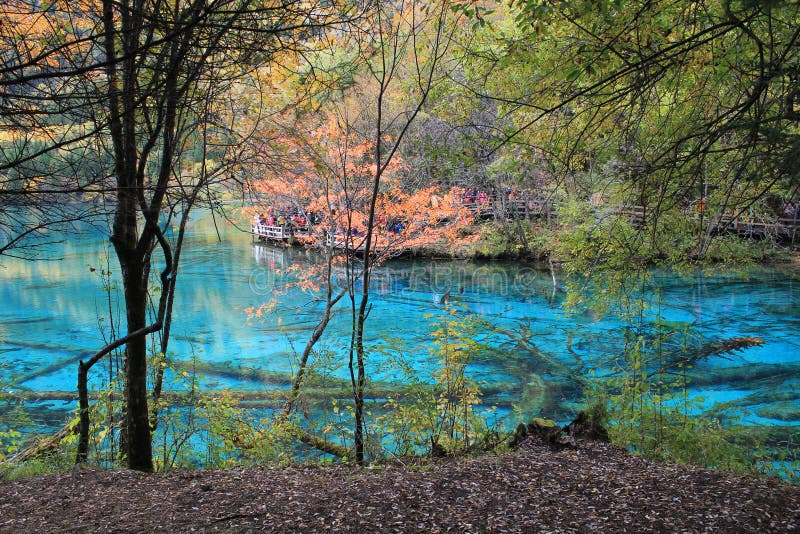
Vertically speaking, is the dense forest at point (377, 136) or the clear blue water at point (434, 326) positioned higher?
the dense forest at point (377, 136)

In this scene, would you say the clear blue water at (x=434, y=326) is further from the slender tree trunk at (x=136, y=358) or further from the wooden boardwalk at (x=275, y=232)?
the slender tree trunk at (x=136, y=358)

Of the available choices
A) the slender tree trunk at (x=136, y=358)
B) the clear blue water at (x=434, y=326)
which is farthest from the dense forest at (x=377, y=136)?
the clear blue water at (x=434, y=326)

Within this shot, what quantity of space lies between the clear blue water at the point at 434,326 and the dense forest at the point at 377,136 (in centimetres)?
64

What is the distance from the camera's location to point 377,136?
436 centimetres

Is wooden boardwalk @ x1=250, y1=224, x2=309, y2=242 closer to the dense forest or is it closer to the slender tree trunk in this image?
the dense forest

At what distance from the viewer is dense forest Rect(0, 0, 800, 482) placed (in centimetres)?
243

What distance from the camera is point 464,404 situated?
16.9 feet

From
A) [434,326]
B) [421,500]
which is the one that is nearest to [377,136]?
[421,500]

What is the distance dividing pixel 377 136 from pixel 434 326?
8.94m

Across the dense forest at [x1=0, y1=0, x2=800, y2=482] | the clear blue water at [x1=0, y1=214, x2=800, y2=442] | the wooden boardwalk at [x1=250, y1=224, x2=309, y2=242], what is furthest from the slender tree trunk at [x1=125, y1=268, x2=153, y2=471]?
the wooden boardwalk at [x1=250, y1=224, x2=309, y2=242]

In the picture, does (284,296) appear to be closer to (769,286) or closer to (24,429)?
(24,429)

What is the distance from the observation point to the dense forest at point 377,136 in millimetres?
2426

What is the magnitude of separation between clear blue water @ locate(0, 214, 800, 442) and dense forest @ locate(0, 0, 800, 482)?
64cm

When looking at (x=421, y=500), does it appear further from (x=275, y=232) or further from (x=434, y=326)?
(x=275, y=232)
